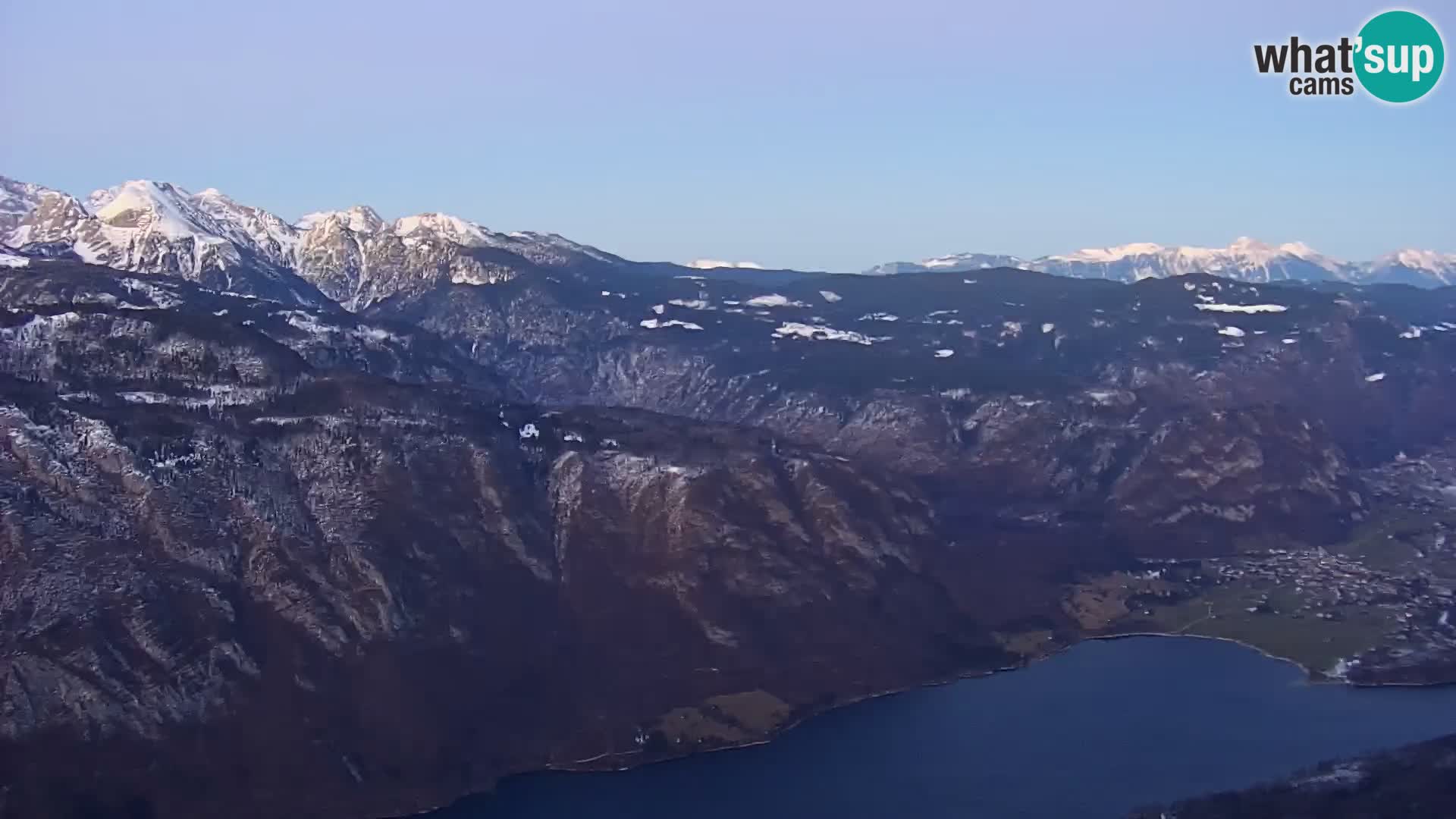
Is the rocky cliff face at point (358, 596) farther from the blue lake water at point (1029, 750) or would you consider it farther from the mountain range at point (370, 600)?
the blue lake water at point (1029, 750)

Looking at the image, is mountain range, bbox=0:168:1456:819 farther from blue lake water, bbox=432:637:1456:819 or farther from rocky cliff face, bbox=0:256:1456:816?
blue lake water, bbox=432:637:1456:819

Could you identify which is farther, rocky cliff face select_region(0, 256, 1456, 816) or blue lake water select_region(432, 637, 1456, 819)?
rocky cliff face select_region(0, 256, 1456, 816)

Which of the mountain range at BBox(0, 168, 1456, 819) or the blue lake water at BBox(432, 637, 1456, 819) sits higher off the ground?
the mountain range at BBox(0, 168, 1456, 819)

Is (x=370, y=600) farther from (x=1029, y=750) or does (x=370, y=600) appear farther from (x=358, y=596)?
(x=1029, y=750)

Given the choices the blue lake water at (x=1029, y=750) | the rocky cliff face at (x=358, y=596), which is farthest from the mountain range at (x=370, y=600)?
the blue lake water at (x=1029, y=750)

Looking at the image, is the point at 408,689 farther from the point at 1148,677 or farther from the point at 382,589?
the point at 1148,677

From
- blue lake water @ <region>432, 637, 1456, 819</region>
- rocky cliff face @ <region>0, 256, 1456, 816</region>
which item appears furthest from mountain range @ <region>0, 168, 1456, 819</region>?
blue lake water @ <region>432, 637, 1456, 819</region>

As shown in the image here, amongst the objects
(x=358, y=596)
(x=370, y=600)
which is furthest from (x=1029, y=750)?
(x=358, y=596)

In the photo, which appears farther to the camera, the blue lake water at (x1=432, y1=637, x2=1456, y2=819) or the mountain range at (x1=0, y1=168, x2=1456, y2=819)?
Answer: the mountain range at (x1=0, y1=168, x2=1456, y2=819)

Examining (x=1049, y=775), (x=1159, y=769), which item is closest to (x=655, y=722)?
(x=1049, y=775)
